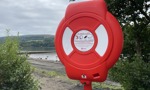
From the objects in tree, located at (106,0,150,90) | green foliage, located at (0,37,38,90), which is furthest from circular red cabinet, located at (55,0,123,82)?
tree, located at (106,0,150,90)

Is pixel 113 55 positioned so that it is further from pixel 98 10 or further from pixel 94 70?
pixel 98 10

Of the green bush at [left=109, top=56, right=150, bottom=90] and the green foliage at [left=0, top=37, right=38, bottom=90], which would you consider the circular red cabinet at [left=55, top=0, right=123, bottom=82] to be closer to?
the green foliage at [left=0, top=37, right=38, bottom=90]

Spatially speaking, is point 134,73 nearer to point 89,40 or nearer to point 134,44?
point 134,44

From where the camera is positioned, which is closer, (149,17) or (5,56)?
(5,56)

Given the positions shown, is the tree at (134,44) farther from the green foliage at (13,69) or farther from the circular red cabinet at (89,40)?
the circular red cabinet at (89,40)

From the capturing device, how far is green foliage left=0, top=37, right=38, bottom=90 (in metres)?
5.18

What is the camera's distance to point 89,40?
8.55ft

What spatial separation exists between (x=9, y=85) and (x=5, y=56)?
52cm

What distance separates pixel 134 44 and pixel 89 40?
465 centimetres

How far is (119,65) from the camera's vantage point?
22.1 feet

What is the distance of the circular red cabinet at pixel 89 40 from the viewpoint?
2523mm

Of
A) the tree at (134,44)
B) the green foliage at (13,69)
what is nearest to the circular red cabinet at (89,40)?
the green foliage at (13,69)

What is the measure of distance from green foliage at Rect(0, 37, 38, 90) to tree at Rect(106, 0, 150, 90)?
2.19m

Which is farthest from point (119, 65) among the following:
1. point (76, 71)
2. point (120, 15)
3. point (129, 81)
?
point (76, 71)
